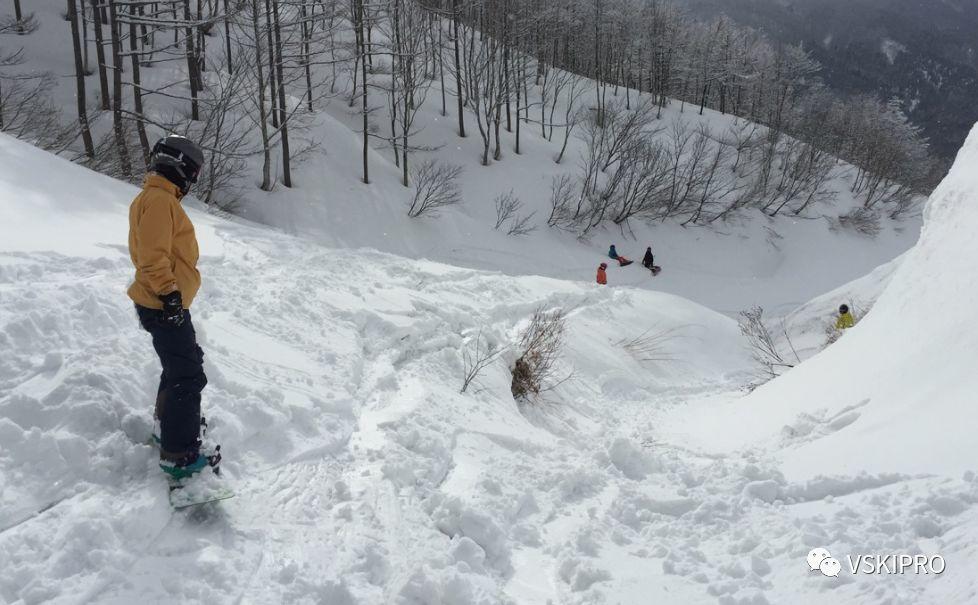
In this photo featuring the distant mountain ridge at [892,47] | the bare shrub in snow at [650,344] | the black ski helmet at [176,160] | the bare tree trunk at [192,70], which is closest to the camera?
the black ski helmet at [176,160]

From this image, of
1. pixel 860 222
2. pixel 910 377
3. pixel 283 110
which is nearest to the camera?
pixel 910 377

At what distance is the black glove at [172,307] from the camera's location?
3395 millimetres

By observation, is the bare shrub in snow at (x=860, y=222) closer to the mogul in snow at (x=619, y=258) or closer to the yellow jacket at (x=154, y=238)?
the mogul in snow at (x=619, y=258)

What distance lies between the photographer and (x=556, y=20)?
141 ft

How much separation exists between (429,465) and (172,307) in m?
2.11

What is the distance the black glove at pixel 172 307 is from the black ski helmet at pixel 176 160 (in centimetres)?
65

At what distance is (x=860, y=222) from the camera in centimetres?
3669

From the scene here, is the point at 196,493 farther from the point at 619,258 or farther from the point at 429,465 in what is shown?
the point at 619,258

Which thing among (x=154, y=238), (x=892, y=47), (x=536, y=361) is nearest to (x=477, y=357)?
(x=536, y=361)

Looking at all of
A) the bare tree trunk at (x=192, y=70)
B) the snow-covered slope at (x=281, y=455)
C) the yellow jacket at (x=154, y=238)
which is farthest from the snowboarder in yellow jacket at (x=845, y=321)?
the bare tree trunk at (x=192, y=70)

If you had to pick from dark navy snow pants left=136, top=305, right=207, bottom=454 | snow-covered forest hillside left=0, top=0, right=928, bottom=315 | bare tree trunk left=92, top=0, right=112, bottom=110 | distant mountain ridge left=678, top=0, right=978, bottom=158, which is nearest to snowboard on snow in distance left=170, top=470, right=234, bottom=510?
dark navy snow pants left=136, top=305, right=207, bottom=454

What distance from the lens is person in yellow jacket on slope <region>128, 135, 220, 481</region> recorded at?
11.2 feet

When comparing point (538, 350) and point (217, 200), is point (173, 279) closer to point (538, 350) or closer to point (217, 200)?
point (538, 350)

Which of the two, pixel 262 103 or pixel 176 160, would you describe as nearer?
pixel 176 160
